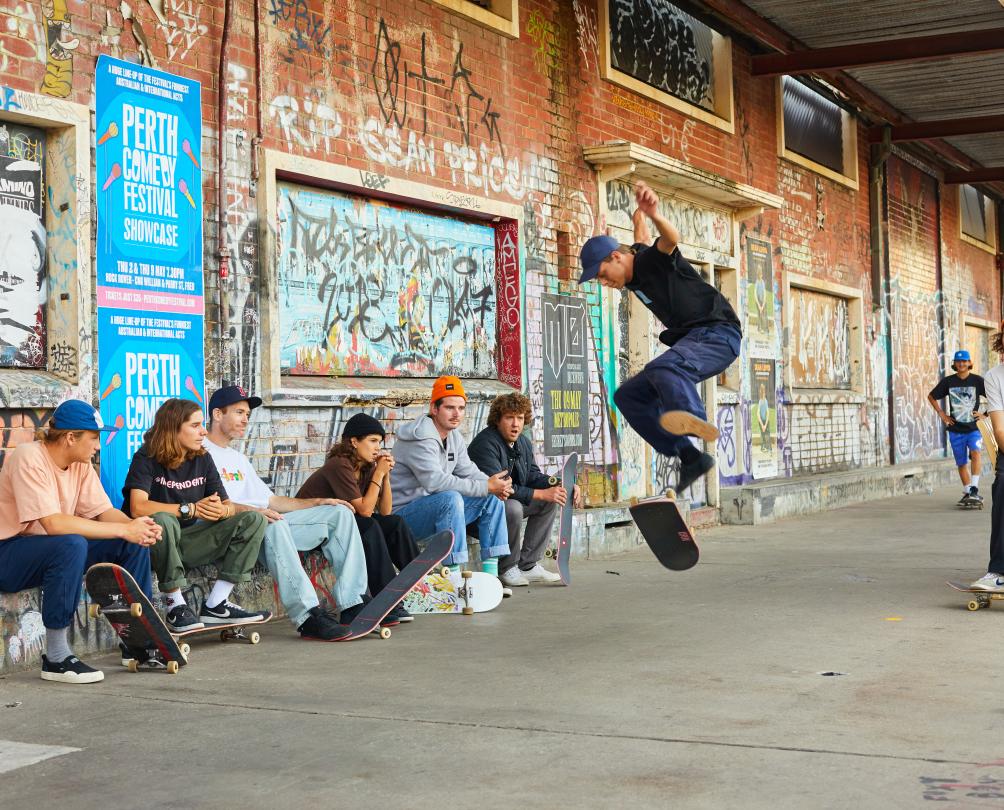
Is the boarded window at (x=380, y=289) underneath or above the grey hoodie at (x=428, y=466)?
above

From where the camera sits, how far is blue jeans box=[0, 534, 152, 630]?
5633 millimetres

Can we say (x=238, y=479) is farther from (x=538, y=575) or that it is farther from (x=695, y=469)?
(x=538, y=575)

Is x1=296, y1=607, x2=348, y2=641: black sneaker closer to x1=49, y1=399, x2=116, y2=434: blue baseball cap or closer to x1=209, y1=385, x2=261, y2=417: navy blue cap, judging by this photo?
x1=209, y1=385, x2=261, y2=417: navy blue cap

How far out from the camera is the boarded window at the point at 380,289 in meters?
8.88

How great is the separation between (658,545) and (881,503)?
1023cm

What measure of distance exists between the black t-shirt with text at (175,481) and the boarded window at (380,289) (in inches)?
87.3

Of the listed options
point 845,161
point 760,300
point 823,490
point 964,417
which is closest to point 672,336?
point 760,300

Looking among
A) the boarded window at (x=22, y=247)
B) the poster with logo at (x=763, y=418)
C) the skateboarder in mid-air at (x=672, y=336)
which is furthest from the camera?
the poster with logo at (x=763, y=418)

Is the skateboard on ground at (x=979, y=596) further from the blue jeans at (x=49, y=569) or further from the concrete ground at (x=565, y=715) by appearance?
the blue jeans at (x=49, y=569)

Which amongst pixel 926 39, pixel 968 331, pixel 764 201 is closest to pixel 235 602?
pixel 764 201

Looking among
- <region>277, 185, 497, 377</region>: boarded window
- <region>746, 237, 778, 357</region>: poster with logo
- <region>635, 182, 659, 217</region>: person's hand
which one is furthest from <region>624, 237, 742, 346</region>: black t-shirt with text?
<region>746, 237, 778, 357</region>: poster with logo

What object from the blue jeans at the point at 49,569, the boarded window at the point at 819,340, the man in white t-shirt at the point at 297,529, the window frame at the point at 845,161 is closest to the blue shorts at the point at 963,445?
the boarded window at the point at 819,340

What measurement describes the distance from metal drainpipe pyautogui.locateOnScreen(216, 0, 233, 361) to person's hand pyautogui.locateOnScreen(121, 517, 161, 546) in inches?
90.0

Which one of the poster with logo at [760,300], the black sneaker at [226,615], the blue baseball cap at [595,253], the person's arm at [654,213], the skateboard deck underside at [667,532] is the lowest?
the black sneaker at [226,615]
